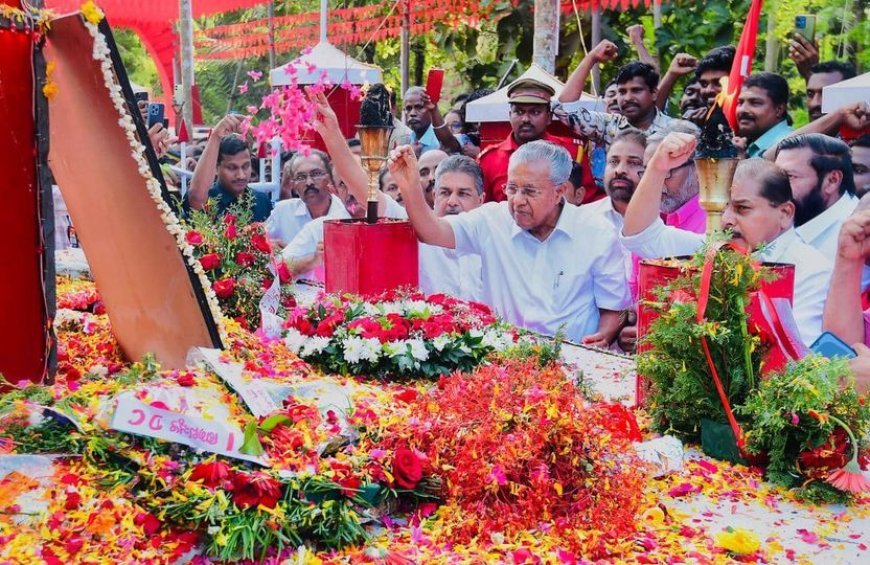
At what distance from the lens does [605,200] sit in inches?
215

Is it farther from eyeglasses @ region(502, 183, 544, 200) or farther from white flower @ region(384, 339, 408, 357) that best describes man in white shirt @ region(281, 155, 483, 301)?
white flower @ region(384, 339, 408, 357)

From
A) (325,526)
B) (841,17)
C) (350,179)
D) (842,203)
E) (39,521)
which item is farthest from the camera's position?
(841,17)

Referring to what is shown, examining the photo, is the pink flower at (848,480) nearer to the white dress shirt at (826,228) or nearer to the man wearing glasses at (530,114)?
the white dress shirt at (826,228)

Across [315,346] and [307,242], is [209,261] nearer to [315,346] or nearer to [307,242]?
[315,346]

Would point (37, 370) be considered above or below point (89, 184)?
below

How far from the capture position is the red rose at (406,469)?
2.27 metres

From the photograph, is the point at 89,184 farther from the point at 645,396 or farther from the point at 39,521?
the point at 645,396

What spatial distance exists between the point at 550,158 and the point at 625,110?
2.32m

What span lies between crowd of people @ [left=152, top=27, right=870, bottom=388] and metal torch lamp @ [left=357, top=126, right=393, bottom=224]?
0.31 ft

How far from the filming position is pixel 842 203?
14.6ft

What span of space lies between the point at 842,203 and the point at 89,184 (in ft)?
10.6

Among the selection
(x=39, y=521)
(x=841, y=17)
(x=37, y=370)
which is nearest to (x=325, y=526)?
(x=39, y=521)

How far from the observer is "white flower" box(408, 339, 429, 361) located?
10.6 ft

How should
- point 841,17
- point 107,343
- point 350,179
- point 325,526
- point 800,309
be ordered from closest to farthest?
point 325,526 < point 107,343 < point 800,309 < point 350,179 < point 841,17
